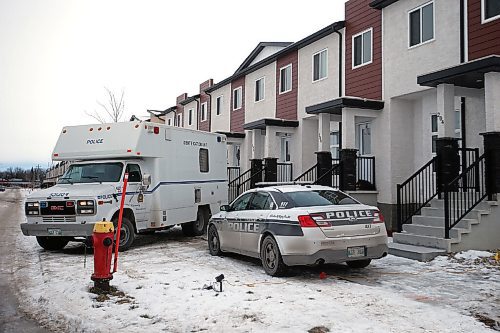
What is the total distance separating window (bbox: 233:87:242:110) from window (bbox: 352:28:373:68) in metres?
10.1

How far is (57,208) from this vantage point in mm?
10922

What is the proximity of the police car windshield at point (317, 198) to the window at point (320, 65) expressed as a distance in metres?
10.3

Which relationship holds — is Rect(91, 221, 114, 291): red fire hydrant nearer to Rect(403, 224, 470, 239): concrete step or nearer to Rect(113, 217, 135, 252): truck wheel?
Rect(113, 217, 135, 252): truck wheel

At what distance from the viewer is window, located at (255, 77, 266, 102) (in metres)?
23.5

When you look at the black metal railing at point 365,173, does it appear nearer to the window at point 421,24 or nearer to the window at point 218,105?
the window at point 421,24

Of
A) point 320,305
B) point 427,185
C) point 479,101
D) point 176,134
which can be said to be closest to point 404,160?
point 427,185

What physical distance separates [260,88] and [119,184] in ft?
44.2

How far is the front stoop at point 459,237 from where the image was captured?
9930mm

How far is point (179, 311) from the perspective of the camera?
246 inches

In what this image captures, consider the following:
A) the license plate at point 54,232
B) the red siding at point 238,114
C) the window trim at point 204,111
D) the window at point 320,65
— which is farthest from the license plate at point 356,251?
the window trim at point 204,111

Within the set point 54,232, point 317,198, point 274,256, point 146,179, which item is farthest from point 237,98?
point 274,256

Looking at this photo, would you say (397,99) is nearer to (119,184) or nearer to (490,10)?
(490,10)

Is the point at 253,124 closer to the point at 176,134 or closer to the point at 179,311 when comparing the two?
the point at 176,134

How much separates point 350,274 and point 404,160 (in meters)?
7.42
